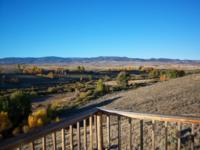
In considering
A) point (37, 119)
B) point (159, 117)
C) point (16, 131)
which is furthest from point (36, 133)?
point (37, 119)

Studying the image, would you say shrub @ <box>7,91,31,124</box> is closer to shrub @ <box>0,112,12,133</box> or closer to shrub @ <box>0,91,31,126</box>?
shrub @ <box>0,91,31,126</box>

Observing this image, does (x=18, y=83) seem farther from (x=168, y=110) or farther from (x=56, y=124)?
(x=56, y=124)

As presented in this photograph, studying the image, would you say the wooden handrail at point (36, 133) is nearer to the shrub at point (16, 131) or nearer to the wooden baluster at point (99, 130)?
the wooden baluster at point (99, 130)

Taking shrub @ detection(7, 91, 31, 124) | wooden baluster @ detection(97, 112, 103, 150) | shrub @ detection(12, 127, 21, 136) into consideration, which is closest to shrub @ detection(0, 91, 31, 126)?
shrub @ detection(7, 91, 31, 124)

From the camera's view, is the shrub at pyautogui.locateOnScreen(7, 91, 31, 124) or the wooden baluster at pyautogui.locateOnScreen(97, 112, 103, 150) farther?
the shrub at pyautogui.locateOnScreen(7, 91, 31, 124)

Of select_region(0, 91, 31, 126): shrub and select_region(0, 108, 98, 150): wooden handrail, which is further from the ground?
select_region(0, 108, 98, 150): wooden handrail

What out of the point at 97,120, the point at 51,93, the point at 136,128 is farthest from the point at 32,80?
the point at 97,120

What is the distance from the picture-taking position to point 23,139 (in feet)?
8.02

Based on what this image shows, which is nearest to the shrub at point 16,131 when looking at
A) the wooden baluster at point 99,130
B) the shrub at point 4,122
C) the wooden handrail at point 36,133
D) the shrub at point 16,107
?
the shrub at point 4,122

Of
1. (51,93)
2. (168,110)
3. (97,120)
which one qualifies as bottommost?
(51,93)

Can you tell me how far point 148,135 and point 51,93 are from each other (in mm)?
40029

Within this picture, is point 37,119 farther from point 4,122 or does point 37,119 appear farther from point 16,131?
point 4,122

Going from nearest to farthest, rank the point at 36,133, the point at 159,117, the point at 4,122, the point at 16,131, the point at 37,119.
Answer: the point at 36,133 → the point at 159,117 → the point at 16,131 → the point at 4,122 → the point at 37,119

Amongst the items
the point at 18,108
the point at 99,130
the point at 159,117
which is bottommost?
the point at 18,108
